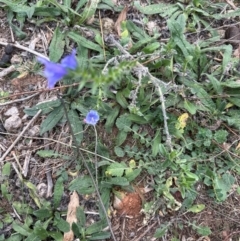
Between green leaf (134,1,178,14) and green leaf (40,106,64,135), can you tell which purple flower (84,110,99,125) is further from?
green leaf (134,1,178,14)

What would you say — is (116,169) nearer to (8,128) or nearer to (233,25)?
(8,128)

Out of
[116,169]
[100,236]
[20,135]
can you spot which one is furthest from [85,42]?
[100,236]

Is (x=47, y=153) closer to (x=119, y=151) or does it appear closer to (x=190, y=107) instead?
(x=119, y=151)

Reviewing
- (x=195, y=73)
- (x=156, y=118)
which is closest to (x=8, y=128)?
(x=156, y=118)

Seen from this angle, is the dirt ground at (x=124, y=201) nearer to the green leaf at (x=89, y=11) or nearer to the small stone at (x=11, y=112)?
the small stone at (x=11, y=112)

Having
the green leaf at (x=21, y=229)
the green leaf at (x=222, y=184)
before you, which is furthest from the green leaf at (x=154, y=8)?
the green leaf at (x=21, y=229)
